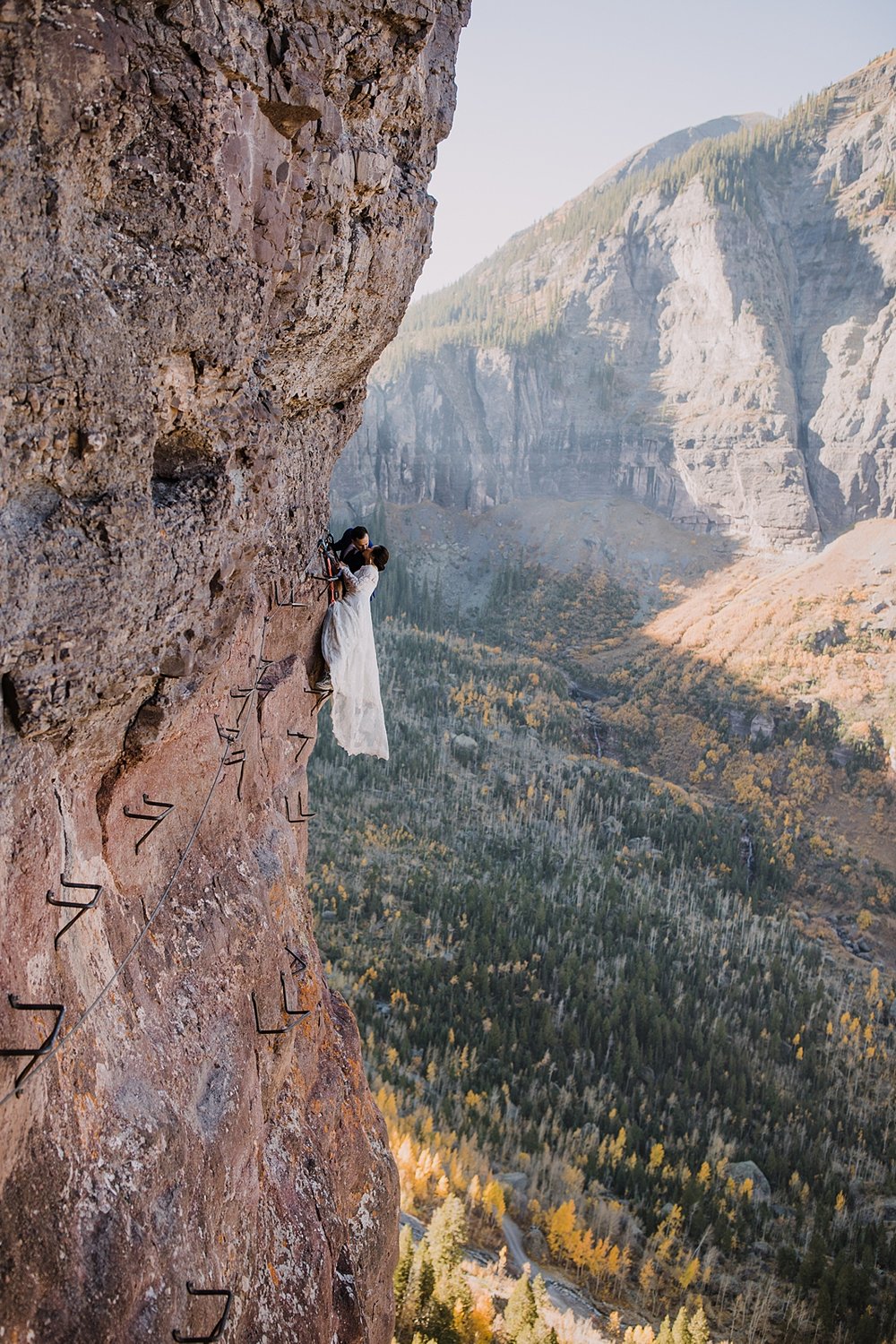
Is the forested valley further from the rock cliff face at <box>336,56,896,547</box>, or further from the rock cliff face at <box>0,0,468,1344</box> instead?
the rock cliff face at <box>336,56,896,547</box>

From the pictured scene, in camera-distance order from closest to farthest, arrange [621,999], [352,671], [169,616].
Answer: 1. [169,616]
2. [352,671]
3. [621,999]

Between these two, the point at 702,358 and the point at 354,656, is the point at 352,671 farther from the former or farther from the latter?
the point at 702,358

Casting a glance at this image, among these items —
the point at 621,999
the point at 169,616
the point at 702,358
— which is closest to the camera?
the point at 169,616

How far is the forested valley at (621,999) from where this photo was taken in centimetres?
2883

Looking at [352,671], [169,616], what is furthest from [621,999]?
[169,616]

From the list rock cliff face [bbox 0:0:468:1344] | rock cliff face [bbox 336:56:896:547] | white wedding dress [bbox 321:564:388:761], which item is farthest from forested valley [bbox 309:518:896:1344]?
rock cliff face [bbox 336:56:896:547]

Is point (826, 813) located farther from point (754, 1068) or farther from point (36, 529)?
point (36, 529)

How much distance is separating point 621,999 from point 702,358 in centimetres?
8594

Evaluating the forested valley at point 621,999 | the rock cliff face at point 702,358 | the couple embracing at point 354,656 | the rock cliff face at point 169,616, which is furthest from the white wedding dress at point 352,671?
the rock cliff face at point 702,358

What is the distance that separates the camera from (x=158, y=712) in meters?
4.99

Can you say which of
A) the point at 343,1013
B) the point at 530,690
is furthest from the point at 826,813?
the point at 343,1013

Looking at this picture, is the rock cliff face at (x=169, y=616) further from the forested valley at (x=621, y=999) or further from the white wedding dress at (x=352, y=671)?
the forested valley at (x=621, y=999)

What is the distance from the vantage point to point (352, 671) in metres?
8.68

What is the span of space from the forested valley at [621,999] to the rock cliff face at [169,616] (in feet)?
53.8
